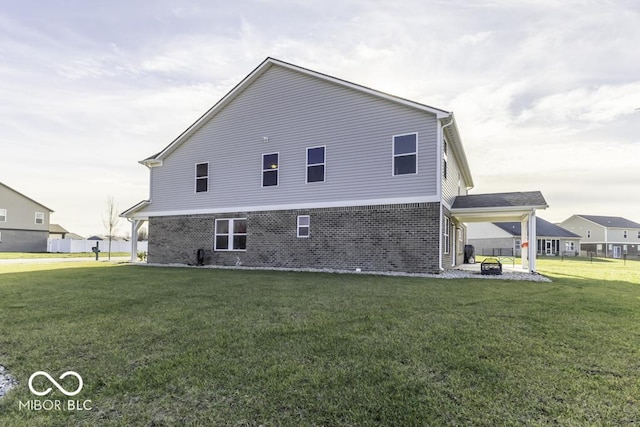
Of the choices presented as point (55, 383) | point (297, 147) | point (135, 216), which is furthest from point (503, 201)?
point (135, 216)

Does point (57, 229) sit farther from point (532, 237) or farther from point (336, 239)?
point (532, 237)

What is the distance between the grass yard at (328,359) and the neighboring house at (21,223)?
39.6 m

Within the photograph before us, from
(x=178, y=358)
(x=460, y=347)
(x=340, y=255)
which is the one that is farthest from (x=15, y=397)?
(x=340, y=255)

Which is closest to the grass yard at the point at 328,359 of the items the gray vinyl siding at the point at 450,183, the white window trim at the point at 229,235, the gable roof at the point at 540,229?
the gray vinyl siding at the point at 450,183

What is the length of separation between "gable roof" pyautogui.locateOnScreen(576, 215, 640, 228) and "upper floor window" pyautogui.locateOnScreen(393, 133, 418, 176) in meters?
59.7

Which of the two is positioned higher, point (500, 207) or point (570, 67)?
point (570, 67)

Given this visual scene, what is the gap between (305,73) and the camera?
1458 cm

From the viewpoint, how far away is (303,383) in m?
3.17

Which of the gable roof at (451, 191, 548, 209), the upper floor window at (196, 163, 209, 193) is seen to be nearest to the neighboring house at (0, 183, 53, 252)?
the upper floor window at (196, 163, 209, 193)

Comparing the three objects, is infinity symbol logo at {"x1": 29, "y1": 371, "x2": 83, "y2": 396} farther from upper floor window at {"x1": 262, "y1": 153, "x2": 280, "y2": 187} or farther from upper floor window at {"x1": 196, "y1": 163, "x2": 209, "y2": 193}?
upper floor window at {"x1": 196, "y1": 163, "x2": 209, "y2": 193}

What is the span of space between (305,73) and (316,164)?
12.6 ft

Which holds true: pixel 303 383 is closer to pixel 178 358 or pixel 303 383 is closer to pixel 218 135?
pixel 178 358

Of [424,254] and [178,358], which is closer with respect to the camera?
[178,358]

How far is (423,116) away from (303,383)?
11299 mm
